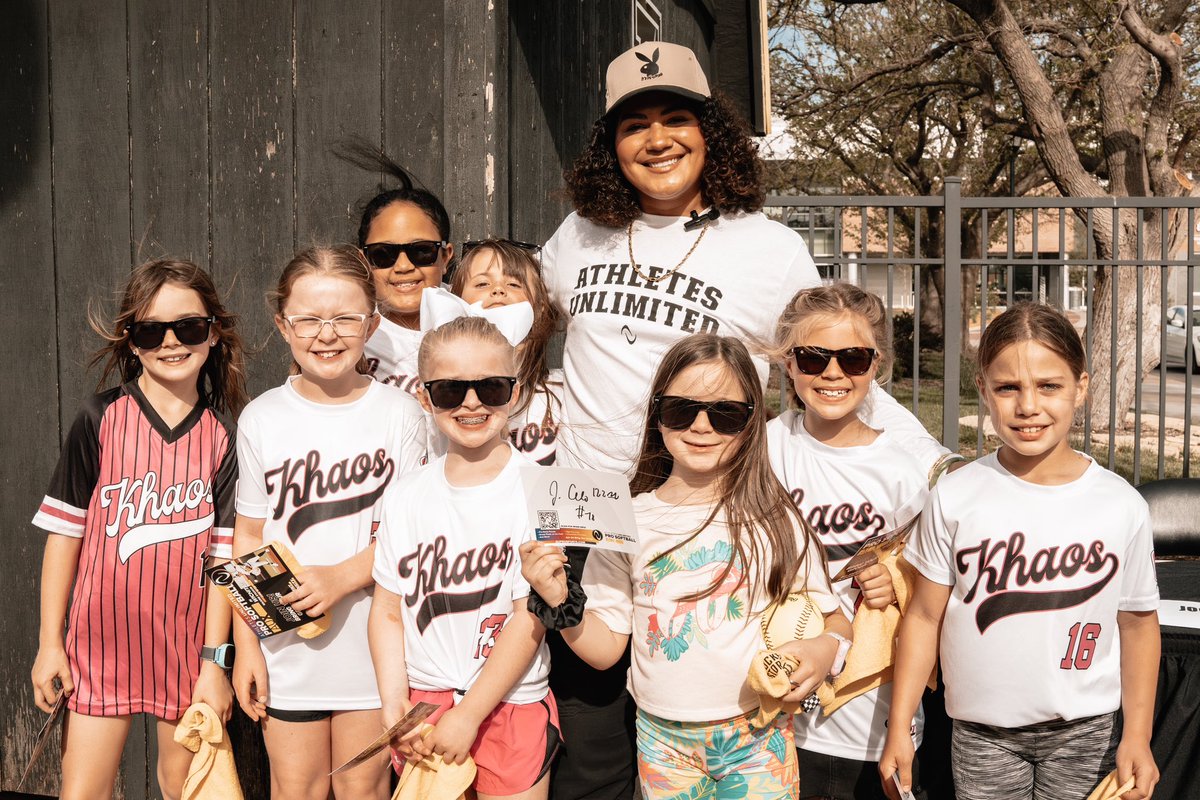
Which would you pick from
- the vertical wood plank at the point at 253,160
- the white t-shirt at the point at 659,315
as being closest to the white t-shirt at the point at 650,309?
the white t-shirt at the point at 659,315

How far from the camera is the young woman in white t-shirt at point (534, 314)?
2598 mm

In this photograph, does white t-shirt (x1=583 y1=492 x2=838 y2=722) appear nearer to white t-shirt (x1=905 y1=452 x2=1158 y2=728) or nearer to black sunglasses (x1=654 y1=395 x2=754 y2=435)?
black sunglasses (x1=654 y1=395 x2=754 y2=435)

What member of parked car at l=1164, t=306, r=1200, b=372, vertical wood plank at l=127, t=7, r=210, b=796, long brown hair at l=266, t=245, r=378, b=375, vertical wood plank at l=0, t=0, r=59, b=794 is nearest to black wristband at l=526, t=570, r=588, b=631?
long brown hair at l=266, t=245, r=378, b=375

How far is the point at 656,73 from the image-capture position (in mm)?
2529

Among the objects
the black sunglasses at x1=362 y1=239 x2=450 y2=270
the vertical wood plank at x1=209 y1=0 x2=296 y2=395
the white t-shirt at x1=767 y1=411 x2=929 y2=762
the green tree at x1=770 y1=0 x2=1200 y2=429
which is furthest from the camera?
the green tree at x1=770 y1=0 x2=1200 y2=429

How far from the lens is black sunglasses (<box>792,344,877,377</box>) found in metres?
2.33

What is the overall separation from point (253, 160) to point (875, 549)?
Result: 2232mm

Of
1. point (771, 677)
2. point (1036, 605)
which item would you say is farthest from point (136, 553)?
point (1036, 605)

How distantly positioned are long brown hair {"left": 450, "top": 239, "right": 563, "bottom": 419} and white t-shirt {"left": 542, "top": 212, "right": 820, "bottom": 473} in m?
0.09

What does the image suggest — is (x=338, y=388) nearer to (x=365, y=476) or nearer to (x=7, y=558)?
(x=365, y=476)

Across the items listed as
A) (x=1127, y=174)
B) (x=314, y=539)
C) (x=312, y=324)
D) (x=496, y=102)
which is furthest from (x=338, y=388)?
(x=1127, y=174)

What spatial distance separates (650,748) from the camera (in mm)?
2178

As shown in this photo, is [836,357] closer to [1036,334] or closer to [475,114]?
[1036,334]

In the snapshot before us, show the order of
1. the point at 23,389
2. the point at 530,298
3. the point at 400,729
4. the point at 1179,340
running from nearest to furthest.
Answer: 1. the point at 400,729
2. the point at 530,298
3. the point at 23,389
4. the point at 1179,340
